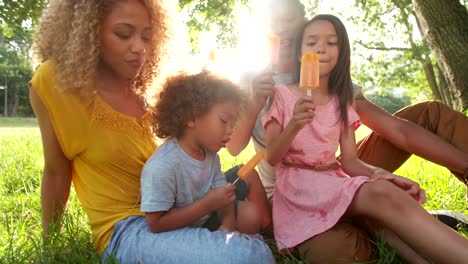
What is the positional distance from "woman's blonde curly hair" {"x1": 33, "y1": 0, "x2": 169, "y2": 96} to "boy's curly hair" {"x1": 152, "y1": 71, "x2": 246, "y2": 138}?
0.95ft

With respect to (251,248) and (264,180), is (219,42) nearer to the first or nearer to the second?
(264,180)

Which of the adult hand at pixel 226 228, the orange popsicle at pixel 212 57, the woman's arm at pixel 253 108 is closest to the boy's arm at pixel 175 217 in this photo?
the adult hand at pixel 226 228

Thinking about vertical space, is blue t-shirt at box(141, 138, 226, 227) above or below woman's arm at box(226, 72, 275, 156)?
below

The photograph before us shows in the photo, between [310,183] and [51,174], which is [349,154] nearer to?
[310,183]

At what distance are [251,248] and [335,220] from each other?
476 mm

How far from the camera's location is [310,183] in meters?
2.41

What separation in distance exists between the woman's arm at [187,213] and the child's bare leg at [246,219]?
0.80 ft

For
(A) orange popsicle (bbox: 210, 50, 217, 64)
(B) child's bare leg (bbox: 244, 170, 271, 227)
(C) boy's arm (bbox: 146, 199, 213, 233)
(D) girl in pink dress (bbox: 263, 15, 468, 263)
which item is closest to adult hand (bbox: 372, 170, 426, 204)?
(D) girl in pink dress (bbox: 263, 15, 468, 263)

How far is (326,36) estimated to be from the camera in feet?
8.29

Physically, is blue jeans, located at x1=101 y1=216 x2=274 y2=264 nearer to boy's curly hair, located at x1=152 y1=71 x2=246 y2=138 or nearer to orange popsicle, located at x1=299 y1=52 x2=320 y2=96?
boy's curly hair, located at x1=152 y1=71 x2=246 y2=138

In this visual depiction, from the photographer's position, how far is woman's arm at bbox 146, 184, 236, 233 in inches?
81.5

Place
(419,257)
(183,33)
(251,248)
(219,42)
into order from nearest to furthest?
(251,248), (419,257), (183,33), (219,42)

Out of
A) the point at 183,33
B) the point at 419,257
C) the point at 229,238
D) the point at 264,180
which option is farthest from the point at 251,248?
the point at 183,33

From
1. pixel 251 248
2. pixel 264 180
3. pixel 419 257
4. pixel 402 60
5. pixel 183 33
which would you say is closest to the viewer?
pixel 251 248
